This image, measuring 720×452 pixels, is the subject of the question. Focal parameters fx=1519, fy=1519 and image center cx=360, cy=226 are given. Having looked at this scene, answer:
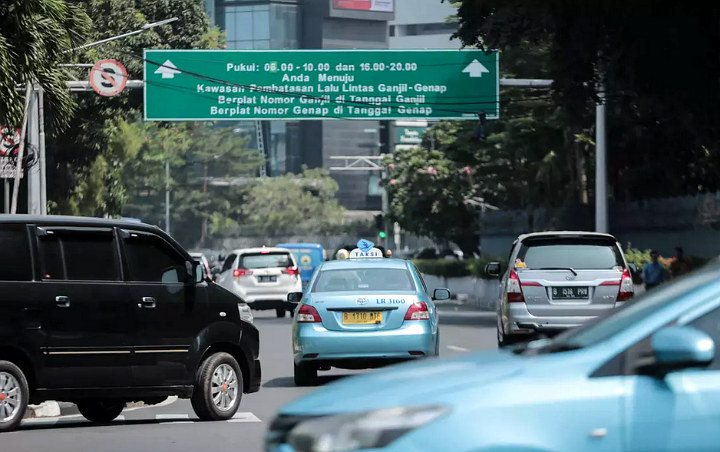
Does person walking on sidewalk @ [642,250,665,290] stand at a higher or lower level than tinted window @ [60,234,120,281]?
lower

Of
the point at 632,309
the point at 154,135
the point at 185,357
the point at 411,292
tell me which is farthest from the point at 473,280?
the point at 154,135

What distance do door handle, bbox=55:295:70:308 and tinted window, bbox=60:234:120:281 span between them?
0.77 feet

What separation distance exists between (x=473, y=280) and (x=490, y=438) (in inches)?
1889

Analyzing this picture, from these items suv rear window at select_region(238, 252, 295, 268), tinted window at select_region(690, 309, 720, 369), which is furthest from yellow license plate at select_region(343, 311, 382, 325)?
suv rear window at select_region(238, 252, 295, 268)

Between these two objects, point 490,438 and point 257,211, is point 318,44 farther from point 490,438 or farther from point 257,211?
point 490,438

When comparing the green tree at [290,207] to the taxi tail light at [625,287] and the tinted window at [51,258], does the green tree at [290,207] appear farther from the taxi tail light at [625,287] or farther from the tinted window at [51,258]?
the tinted window at [51,258]

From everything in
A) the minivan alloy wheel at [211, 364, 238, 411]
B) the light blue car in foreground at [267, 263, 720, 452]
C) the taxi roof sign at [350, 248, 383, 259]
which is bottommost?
the minivan alloy wheel at [211, 364, 238, 411]

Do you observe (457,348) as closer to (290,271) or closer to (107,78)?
(290,271)

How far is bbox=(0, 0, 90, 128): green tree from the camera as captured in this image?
18094 millimetres

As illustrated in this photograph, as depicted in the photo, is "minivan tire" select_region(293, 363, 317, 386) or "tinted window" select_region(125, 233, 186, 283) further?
"minivan tire" select_region(293, 363, 317, 386)

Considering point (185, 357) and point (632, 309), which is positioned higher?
point (632, 309)

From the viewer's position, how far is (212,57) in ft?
129

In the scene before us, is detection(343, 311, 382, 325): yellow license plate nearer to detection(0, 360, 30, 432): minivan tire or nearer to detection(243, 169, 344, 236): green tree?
detection(0, 360, 30, 432): minivan tire

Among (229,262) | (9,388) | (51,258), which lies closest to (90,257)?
(51,258)
